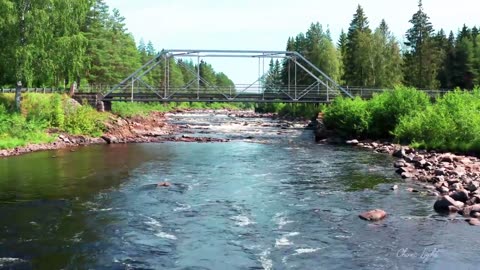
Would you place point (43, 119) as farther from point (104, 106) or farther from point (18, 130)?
point (104, 106)

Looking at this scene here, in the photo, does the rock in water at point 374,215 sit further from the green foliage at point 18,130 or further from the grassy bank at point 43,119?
the green foliage at point 18,130

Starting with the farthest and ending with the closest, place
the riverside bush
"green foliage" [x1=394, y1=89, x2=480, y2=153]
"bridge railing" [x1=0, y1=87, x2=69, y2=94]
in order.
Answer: "bridge railing" [x1=0, y1=87, x2=69, y2=94] < the riverside bush < "green foliage" [x1=394, y1=89, x2=480, y2=153]

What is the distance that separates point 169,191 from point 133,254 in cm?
921

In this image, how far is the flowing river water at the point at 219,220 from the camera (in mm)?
13836

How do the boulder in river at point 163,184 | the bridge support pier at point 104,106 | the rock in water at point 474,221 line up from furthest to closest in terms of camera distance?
the bridge support pier at point 104,106
the boulder in river at point 163,184
the rock in water at point 474,221

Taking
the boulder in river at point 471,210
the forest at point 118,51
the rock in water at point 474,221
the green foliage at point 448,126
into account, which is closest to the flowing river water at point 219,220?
the rock in water at point 474,221

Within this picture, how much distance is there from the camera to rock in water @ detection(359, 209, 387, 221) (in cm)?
1800

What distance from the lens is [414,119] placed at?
140 feet

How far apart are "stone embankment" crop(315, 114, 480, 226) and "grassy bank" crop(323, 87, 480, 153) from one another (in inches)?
86.7

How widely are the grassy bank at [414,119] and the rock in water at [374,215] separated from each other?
18239 mm

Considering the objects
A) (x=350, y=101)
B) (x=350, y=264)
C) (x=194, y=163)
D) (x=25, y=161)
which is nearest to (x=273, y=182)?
(x=194, y=163)

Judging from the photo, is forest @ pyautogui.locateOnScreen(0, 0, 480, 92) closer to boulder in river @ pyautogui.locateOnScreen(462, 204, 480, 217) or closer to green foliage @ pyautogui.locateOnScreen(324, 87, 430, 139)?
green foliage @ pyautogui.locateOnScreen(324, 87, 430, 139)

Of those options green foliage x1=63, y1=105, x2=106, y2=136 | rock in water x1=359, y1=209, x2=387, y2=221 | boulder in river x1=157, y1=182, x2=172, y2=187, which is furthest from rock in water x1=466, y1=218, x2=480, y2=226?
green foliage x1=63, y1=105, x2=106, y2=136

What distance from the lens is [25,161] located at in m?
32.7
